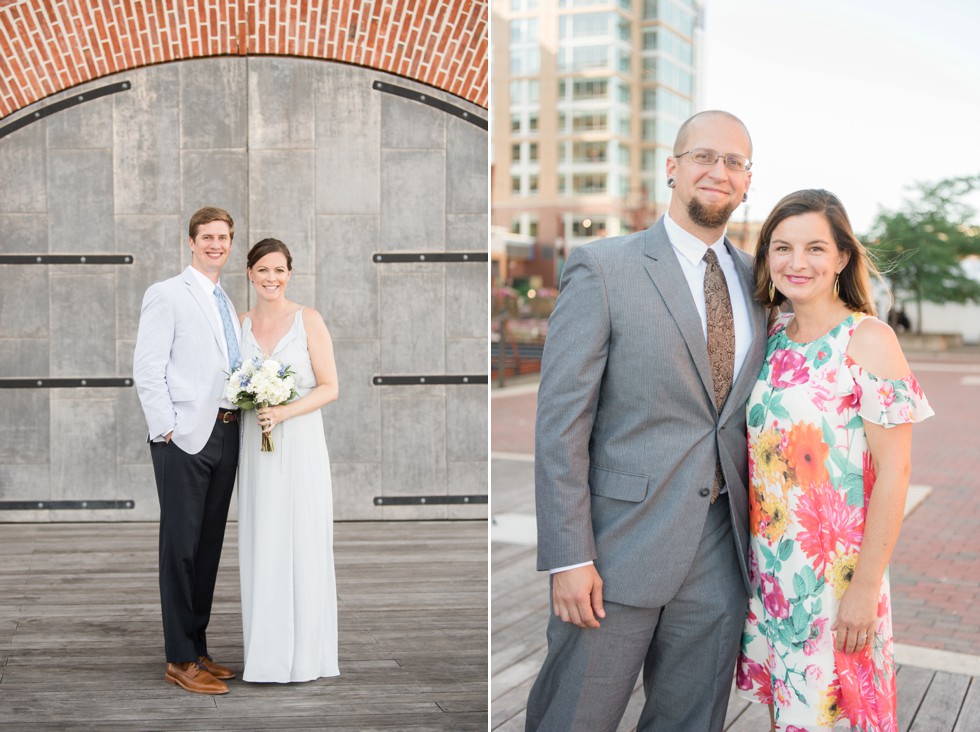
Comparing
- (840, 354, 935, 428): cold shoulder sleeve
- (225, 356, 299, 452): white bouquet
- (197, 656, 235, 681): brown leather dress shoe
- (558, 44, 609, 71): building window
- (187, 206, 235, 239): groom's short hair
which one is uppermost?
(558, 44, 609, 71): building window

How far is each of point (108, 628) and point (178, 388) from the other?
108 centimetres

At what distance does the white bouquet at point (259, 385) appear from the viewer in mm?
3359

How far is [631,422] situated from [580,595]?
1.33 feet

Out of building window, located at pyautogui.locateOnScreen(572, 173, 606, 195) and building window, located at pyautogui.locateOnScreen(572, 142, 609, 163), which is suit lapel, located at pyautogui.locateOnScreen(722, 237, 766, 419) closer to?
building window, located at pyautogui.locateOnScreen(572, 173, 606, 195)

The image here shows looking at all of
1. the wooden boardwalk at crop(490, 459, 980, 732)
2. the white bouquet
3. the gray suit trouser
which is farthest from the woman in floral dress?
the white bouquet

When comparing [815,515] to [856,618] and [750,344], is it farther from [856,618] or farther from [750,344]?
[750,344]

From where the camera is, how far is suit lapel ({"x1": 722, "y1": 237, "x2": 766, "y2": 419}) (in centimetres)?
227

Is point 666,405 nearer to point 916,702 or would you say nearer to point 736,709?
point 736,709

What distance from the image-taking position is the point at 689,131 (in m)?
2.28

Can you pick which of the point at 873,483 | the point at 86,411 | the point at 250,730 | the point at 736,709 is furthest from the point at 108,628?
the point at 873,483

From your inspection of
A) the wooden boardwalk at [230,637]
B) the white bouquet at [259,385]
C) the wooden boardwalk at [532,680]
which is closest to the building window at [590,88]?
the wooden boardwalk at [532,680]

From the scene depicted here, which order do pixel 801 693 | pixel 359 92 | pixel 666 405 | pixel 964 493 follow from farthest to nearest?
pixel 964 493 < pixel 359 92 < pixel 801 693 < pixel 666 405

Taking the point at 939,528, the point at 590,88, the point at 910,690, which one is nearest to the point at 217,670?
the point at 910,690

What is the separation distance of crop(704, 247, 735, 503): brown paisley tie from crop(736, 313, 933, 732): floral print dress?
0.31ft
